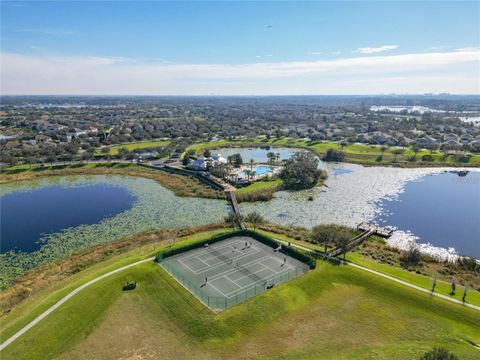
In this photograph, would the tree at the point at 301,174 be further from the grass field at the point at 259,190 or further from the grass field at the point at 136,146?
the grass field at the point at 136,146

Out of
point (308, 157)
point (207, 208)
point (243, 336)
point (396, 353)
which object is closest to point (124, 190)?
point (207, 208)

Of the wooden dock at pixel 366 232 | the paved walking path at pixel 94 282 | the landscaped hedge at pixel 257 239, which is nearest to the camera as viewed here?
the paved walking path at pixel 94 282

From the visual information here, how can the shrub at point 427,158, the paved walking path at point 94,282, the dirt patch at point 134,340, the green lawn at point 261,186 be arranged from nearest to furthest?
1. the dirt patch at point 134,340
2. the paved walking path at point 94,282
3. the green lawn at point 261,186
4. the shrub at point 427,158

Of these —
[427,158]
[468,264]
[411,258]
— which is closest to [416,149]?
[427,158]

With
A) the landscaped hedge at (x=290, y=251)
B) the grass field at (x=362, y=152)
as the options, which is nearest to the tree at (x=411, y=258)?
the landscaped hedge at (x=290, y=251)

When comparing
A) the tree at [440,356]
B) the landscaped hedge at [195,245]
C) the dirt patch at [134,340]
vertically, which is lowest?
the dirt patch at [134,340]

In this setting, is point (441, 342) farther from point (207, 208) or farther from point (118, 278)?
point (207, 208)

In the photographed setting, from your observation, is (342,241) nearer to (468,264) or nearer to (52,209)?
(468,264)
